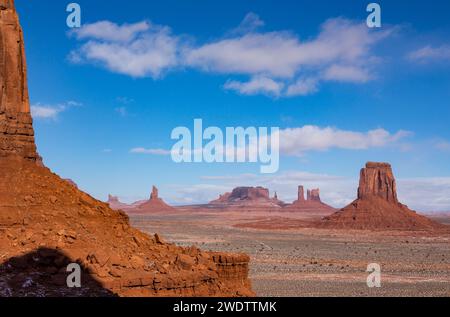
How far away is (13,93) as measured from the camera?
17.2 m

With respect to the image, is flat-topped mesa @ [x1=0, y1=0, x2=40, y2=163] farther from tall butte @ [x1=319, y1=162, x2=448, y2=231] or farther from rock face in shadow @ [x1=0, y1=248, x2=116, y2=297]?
tall butte @ [x1=319, y1=162, x2=448, y2=231]

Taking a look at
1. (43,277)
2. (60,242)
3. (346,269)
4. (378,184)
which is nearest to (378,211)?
(378,184)

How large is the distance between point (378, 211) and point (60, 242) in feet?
383

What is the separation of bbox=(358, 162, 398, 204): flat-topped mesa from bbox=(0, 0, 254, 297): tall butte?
11707 cm

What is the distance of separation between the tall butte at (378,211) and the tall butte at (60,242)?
10155 centimetres

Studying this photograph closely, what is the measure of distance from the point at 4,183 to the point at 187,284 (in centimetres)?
645

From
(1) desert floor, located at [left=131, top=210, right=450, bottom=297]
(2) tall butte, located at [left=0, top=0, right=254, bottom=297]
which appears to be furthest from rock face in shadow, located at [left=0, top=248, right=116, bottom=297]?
(1) desert floor, located at [left=131, top=210, right=450, bottom=297]

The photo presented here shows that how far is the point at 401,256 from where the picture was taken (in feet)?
201

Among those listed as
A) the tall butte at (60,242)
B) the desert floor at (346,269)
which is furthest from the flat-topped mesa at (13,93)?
the desert floor at (346,269)

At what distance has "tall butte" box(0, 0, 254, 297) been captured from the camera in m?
13.7

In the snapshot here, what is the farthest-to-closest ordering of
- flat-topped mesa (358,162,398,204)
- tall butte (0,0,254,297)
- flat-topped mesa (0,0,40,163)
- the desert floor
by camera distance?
flat-topped mesa (358,162,398,204) < the desert floor < flat-topped mesa (0,0,40,163) < tall butte (0,0,254,297)

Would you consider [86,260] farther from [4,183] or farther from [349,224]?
[349,224]
